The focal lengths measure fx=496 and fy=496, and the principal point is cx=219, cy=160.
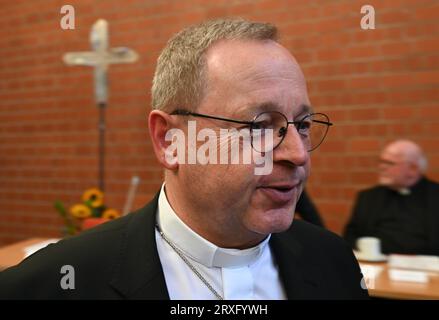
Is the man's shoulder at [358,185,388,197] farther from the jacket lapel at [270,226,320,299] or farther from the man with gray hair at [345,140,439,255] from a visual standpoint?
the jacket lapel at [270,226,320,299]

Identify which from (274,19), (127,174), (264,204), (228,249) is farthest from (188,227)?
(127,174)

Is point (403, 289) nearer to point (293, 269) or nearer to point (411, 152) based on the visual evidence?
point (293, 269)

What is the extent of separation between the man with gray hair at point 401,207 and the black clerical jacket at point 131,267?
2.18 meters

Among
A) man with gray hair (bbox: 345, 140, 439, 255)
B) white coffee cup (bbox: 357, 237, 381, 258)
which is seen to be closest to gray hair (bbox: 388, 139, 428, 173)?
man with gray hair (bbox: 345, 140, 439, 255)

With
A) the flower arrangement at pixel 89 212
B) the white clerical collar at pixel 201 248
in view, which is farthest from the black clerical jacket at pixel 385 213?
the white clerical collar at pixel 201 248

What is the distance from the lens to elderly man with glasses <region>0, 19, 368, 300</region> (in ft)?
3.89

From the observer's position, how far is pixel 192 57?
4.19 ft

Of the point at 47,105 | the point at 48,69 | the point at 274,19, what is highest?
the point at 274,19

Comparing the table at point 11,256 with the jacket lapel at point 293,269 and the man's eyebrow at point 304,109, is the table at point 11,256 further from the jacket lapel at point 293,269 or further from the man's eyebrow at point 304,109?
the man's eyebrow at point 304,109

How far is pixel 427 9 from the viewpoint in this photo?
343 centimetres

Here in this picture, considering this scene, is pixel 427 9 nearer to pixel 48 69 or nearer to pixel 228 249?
pixel 228 249

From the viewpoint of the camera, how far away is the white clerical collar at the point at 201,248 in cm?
132

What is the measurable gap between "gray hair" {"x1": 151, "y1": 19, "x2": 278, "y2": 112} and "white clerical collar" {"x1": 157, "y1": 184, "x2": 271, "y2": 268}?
0.31 metres
